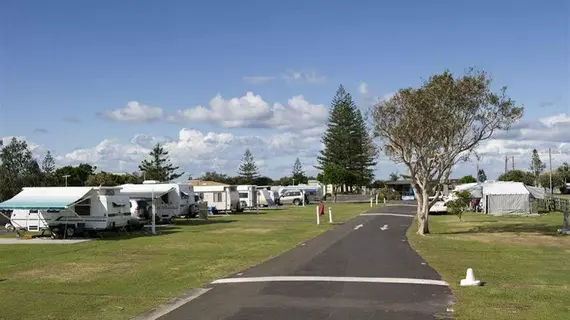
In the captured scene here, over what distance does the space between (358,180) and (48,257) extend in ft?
274

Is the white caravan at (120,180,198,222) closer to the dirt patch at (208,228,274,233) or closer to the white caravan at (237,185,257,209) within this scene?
the dirt patch at (208,228,274,233)

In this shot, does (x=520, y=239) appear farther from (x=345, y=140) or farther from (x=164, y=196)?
(x=345, y=140)

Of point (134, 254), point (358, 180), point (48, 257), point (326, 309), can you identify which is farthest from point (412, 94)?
point (358, 180)

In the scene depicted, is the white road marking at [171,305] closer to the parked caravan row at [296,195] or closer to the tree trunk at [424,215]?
the tree trunk at [424,215]

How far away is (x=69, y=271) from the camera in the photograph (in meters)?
14.8

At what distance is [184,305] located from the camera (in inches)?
398

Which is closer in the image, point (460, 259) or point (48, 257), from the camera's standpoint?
point (460, 259)

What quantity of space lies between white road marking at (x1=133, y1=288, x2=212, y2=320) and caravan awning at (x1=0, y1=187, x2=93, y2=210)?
14.5 meters

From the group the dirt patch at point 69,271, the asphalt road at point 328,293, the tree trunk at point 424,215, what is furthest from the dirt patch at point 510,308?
the tree trunk at point 424,215

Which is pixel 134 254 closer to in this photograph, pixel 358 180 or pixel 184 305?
pixel 184 305

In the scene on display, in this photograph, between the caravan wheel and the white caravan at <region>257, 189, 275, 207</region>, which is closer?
the caravan wheel

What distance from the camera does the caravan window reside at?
25270 mm

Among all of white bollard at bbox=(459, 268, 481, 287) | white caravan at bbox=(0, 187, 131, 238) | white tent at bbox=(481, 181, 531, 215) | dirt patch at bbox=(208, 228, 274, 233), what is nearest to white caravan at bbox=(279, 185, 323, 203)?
white tent at bbox=(481, 181, 531, 215)

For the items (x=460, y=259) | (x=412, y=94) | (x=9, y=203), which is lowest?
(x=460, y=259)
